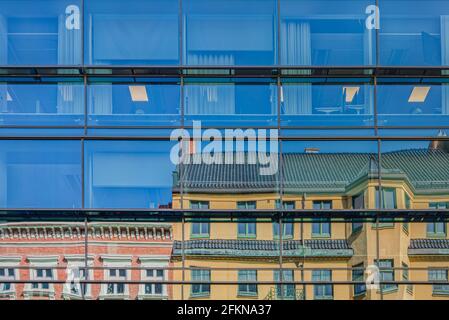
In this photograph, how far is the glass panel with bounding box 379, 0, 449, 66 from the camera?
51.0 ft

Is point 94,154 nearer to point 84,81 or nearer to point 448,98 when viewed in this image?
point 84,81

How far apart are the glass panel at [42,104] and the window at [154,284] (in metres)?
2.91

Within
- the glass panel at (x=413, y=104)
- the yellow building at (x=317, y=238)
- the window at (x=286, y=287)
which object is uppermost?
the glass panel at (x=413, y=104)

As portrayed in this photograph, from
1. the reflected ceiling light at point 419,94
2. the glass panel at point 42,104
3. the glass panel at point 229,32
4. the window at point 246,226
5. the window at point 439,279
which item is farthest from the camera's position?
the glass panel at point 229,32

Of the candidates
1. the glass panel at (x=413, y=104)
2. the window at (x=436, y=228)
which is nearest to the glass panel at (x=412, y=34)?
the glass panel at (x=413, y=104)

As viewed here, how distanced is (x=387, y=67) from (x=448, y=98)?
124 centimetres

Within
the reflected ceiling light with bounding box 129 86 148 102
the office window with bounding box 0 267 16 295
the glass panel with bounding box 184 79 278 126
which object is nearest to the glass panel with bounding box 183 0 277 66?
the glass panel with bounding box 184 79 278 126

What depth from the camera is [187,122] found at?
15398 mm

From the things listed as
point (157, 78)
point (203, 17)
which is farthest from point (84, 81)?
point (203, 17)

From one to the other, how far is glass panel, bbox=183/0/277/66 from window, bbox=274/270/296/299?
12.3 ft

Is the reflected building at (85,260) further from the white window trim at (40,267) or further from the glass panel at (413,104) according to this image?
the glass panel at (413,104)

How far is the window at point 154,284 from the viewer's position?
1512cm

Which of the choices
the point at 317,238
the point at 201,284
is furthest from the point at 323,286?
the point at 201,284

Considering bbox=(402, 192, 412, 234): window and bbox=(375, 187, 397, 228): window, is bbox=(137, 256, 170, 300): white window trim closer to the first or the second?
bbox=(375, 187, 397, 228): window
